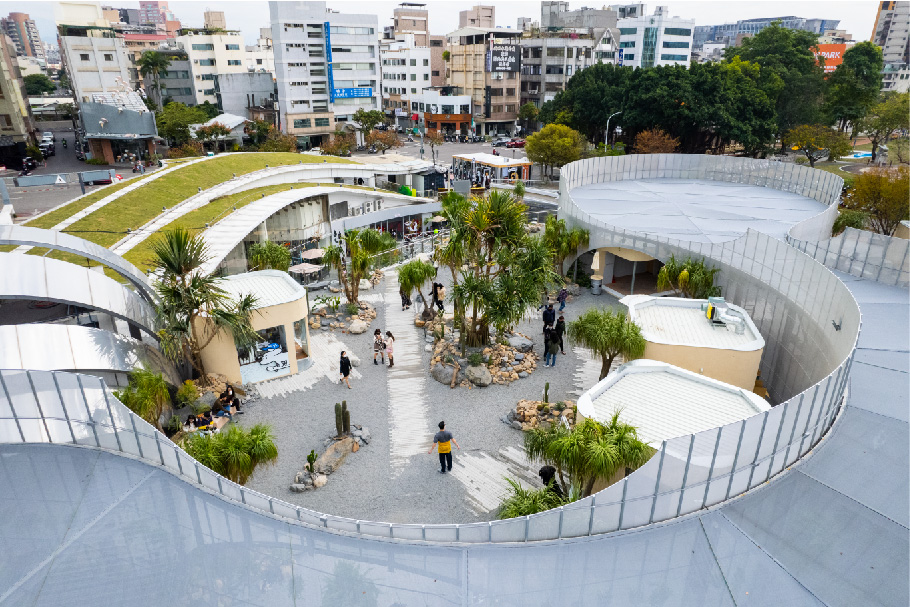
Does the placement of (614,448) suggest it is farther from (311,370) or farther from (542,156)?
(542,156)

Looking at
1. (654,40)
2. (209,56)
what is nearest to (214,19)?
(209,56)

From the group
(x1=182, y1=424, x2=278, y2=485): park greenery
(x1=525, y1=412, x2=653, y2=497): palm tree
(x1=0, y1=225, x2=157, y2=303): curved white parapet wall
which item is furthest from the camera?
(x1=0, y1=225, x2=157, y2=303): curved white parapet wall

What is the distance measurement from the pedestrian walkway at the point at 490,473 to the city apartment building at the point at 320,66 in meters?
69.0

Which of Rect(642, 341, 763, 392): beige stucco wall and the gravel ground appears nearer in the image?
the gravel ground

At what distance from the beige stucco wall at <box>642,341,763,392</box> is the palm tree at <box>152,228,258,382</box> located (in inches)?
514

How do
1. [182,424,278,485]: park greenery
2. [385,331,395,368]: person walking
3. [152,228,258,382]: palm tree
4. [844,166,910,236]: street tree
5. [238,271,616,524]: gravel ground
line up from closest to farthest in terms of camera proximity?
[182,424,278,485]: park greenery
[238,271,616,524]: gravel ground
[152,228,258,382]: palm tree
[385,331,395,368]: person walking
[844,166,910,236]: street tree

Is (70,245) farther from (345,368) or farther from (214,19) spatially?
(214,19)

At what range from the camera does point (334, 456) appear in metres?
15.9

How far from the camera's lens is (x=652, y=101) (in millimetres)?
56281

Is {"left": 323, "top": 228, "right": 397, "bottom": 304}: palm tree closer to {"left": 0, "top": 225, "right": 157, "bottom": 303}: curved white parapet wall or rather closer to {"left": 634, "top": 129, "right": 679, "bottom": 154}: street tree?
{"left": 0, "top": 225, "right": 157, "bottom": 303}: curved white parapet wall

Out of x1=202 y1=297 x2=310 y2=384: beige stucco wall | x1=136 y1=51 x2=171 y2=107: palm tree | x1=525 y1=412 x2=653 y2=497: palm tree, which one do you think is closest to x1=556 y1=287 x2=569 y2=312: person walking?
x1=202 y1=297 x2=310 y2=384: beige stucco wall

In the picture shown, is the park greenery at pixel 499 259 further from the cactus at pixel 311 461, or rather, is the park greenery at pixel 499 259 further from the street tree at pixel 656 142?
the street tree at pixel 656 142

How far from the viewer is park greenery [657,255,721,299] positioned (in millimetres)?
22062

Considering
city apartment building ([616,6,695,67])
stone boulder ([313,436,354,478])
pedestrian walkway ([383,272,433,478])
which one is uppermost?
city apartment building ([616,6,695,67])
